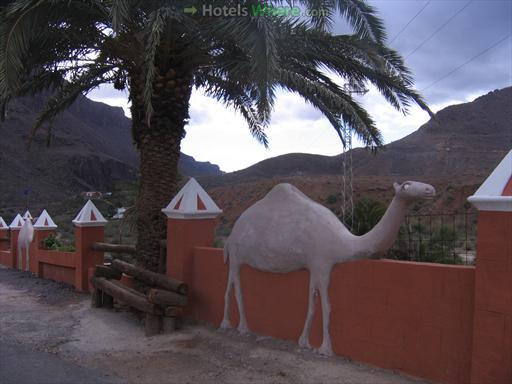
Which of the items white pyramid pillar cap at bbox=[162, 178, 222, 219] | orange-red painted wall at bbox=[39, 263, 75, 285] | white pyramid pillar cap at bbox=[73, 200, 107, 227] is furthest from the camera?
orange-red painted wall at bbox=[39, 263, 75, 285]

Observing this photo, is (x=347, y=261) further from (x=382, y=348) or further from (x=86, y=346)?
(x=86, y=346)

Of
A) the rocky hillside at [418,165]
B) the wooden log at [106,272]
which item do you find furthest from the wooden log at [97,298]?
the rocky hillside at [418,165]

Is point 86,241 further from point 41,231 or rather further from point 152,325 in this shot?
point 152,325

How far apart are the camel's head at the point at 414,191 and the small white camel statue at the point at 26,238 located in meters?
14.7

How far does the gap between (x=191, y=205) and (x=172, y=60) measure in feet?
7.89

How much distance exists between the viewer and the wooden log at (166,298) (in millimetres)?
7789

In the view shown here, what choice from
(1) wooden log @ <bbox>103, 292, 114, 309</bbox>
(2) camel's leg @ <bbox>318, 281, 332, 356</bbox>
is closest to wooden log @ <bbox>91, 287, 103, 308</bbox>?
(1) wooden log @ <bbox>103, 292, 114, 309</bbox>

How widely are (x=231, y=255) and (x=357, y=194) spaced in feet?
128

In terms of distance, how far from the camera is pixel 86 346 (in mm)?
7762

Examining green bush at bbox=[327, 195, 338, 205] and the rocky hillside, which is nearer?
green bush at bbox=[327, 195, 338, 205]

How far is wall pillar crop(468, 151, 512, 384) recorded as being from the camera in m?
4.44

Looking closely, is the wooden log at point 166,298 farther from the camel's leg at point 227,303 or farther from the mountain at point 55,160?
the mountain at point 55,160

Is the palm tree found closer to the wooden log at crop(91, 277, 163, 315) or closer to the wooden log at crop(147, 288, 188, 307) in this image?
the wooden log at crop(91, 277, 163, 315)

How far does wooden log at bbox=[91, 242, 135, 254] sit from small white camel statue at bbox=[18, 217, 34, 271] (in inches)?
228
